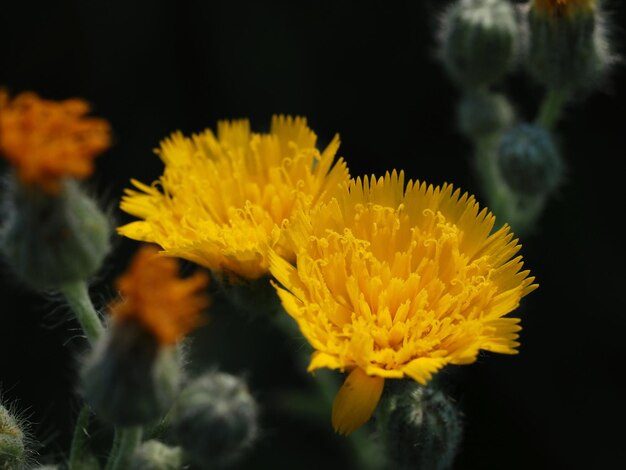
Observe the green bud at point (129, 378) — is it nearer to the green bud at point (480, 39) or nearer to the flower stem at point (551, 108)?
the green bud at point (480, 39)

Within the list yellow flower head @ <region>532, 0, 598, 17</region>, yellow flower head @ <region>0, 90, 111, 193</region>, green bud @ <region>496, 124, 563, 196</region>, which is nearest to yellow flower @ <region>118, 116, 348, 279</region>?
yellow flower head @ <region>0, 90, 111, 193</region>

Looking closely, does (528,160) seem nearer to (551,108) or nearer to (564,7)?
(551,108)

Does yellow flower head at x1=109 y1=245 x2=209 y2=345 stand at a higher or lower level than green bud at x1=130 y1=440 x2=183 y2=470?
higher

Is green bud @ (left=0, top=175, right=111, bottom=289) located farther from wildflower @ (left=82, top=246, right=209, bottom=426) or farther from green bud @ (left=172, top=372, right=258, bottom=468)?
green bud @ (left=172, top=372, right=258, bottom=468)

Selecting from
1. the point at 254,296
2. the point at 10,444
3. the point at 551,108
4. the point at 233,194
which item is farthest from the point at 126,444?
the point at 551,108

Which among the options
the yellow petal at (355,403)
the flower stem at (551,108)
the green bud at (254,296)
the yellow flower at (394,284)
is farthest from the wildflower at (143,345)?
the flower stem at (551,108)

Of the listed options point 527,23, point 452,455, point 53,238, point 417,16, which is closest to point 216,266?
point 53,238
